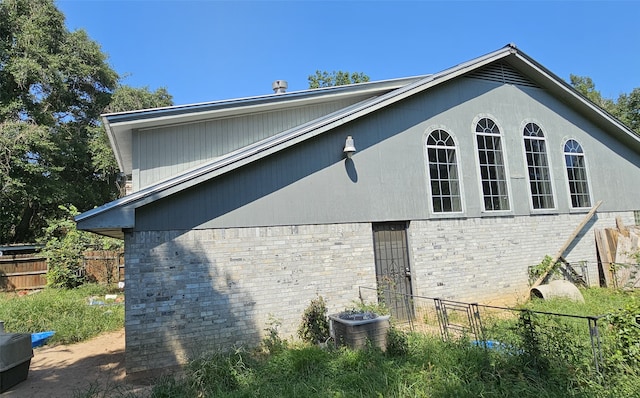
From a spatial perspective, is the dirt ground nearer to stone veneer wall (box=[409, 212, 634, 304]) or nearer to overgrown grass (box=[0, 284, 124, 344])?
overgrown grass (box=[0, 284, 124, 344])

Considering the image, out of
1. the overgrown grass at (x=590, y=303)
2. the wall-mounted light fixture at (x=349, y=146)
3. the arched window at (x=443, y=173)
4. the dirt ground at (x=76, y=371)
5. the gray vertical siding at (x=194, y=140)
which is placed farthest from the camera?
the arched window at (x=443, y=173)

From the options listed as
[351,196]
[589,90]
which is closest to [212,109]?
[351,196]

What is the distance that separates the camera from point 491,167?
10250mm

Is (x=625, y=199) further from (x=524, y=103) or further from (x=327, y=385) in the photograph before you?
(x=327, y=385)

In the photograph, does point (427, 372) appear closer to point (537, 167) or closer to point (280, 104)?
point (280, 104)

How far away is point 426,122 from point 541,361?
622cm

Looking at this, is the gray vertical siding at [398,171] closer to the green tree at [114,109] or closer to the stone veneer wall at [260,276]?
the stone veneer wall at [260,276]

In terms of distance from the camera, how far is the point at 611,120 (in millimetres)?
11445

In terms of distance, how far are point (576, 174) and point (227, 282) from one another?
10.5 metres

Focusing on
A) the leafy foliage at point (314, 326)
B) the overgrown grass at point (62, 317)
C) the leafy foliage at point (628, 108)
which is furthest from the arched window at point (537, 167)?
the leafy foliage at point (628, 108)

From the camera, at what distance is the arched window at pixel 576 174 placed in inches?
444

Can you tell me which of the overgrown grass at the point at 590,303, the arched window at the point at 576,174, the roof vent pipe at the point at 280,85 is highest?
the roof vent pipe at the point at 280,85

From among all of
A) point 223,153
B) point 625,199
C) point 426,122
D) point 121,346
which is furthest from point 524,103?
point 121,346

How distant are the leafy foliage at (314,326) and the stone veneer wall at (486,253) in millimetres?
2467
